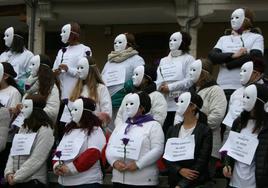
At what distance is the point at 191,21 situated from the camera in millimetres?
11219

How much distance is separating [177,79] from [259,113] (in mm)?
1525

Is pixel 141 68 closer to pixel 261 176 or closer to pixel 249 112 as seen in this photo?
pixel 249 112

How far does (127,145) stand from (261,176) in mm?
1353

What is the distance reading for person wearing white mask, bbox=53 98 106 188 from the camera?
5922 mm

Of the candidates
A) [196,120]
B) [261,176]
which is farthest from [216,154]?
[261,176]

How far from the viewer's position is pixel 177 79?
22.2ft

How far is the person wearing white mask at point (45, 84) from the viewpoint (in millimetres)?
6801

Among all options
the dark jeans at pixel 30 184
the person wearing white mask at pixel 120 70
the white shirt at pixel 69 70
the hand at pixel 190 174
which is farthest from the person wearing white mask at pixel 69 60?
the hand at pixel 190 174

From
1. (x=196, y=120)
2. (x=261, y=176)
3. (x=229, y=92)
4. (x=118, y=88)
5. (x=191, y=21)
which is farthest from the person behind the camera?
(x=191, y=21)

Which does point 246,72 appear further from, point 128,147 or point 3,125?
point 3,125

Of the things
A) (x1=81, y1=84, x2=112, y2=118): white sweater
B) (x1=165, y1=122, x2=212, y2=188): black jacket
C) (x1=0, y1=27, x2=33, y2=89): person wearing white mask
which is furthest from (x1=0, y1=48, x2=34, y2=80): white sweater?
(x1=165, y1=122, x2=212, y2=188): black jacket

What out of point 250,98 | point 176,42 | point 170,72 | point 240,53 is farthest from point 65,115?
point 250,98

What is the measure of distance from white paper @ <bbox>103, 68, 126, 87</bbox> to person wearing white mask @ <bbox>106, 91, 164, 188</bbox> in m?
1.03

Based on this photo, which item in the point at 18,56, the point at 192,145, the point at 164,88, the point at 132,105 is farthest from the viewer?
the point at 18,56
